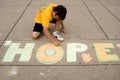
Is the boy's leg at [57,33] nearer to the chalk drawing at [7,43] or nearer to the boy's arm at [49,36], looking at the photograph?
the boy's arm at [49,36]

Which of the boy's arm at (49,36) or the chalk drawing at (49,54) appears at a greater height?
the boy's arm at (49,36)

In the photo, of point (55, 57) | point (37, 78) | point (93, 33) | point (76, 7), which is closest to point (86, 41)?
point (93, 33)

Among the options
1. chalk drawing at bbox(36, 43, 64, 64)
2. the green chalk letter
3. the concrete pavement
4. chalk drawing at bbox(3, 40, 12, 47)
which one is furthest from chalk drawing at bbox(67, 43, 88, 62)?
chalk drawing at bbox(3, 40, 12, 47)

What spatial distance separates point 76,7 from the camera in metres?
6.28

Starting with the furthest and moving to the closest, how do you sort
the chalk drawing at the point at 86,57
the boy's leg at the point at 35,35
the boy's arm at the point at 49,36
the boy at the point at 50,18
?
the boy's leg at the point at 35,35
the boy's arm at the point at 49,36
the boy at the point at 50,18
the chalk drawing at the point at 86,57

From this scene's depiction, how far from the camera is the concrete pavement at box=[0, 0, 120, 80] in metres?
3.01

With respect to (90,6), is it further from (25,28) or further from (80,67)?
(80,67)

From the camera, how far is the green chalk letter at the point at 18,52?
11.2 feet

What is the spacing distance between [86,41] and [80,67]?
3.12 ft

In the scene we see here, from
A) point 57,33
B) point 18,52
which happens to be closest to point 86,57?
point 57,33

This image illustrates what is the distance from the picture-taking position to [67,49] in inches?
145

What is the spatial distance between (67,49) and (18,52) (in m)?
0.93

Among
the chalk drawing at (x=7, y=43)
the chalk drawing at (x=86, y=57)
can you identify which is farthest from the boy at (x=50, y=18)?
the chalk drawing at (x=86, y=57)

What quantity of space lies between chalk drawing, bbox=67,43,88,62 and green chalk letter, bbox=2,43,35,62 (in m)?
0.73
